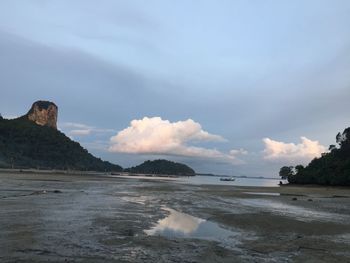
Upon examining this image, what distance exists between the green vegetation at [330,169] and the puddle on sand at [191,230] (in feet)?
294

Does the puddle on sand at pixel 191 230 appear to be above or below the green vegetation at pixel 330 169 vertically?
below

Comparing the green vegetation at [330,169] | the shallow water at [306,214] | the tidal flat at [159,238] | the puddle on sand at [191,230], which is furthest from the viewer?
the green vegetation at [330,169]

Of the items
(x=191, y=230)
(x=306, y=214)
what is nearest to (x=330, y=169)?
(x=306, y=214)

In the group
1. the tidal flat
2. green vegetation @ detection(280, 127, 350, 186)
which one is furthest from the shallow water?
green vegetation @ detection(280, 127, 350, 186)

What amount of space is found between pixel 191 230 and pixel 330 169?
4209 inches

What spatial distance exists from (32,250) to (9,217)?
8070 millimetres

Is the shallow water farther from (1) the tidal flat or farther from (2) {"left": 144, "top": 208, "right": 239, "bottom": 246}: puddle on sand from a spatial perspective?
(2) {"left": 144, "top": 208, "right": 239, "bottom": 246}: puddle on sand

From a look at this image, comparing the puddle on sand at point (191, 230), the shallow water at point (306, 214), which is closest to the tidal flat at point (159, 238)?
the puddle on sand at point (191, 230)

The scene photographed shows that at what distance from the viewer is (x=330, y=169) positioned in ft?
385

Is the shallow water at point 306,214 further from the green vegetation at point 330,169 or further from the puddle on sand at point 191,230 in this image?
the green vegetation at point 330,169

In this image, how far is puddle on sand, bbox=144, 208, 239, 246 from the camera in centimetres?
1697

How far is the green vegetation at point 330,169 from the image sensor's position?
353 ft

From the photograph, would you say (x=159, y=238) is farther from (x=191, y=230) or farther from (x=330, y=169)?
(x=330, y=169)

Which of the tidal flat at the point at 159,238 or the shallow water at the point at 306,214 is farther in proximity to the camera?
the shallow water at the point at 306,214
